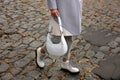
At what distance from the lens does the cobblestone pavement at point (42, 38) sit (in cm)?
434

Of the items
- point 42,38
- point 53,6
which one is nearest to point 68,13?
point 53,6

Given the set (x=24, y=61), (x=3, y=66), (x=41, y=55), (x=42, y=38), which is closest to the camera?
(x=41, y=55)

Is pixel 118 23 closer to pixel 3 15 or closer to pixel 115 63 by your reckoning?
pixel 115 63

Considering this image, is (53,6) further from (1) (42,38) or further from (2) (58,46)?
(1) (42,38)

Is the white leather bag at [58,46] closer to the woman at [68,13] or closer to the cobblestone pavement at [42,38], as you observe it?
the woman at [68,13]

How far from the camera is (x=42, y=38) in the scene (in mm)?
5613

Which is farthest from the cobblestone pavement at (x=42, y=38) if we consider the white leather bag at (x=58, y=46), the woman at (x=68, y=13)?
the woman at (x=68, y=13)

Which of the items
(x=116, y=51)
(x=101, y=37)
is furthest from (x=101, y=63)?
(x=101, y=37)

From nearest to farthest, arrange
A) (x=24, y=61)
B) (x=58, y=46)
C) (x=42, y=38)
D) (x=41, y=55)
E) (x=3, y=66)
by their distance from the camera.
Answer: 1. (x=58, y=46)
2. (x=41, y=55)
3. (x=3, y=66)
4. (x=24, y=61)
5. (x=42, y=38)

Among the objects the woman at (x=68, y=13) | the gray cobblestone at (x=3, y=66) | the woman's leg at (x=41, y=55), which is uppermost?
the woman at (x=68, y=13)

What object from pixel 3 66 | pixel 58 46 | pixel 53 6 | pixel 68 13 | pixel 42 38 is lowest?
pixel 3 66

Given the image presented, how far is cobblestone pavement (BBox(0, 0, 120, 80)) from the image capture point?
434 centimetres

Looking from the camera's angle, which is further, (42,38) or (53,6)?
(42,38)

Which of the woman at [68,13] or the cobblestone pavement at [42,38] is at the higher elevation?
the woman at [68,13]
